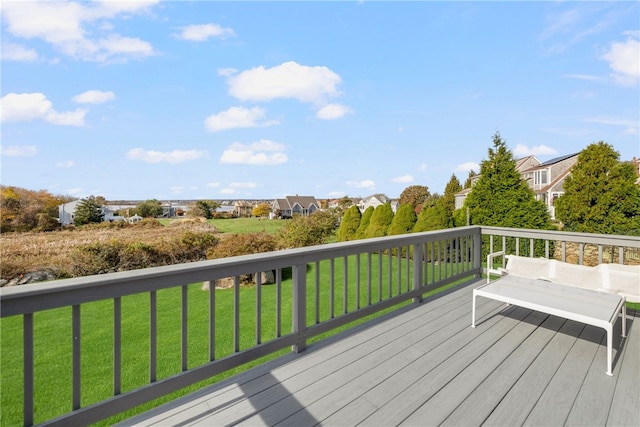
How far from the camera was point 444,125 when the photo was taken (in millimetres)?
10828

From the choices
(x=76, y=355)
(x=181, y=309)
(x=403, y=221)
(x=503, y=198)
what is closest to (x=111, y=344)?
(x=181, y=309)

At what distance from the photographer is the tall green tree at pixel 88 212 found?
56.4 ft

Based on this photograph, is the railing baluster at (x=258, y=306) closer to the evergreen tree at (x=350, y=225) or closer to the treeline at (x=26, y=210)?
the evergreen tree at (x=350, y=225)

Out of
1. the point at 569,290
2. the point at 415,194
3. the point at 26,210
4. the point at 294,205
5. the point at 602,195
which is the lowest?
the point at 569,290

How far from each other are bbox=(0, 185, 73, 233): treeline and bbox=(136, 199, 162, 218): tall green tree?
5412 millimetres

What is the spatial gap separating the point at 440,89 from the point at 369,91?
210 centimetres

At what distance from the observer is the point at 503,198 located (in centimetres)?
1006

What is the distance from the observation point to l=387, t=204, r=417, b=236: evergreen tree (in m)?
11.2

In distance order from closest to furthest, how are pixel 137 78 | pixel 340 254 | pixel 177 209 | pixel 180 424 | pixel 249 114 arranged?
pixel 180 424 → pixel 340 254 → pixel 137 78 → pixel 249 114 → pixel 177 209

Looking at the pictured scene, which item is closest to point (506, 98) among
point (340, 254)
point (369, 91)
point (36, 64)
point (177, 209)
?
point (369, 91)

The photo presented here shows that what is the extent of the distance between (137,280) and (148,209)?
905 inches

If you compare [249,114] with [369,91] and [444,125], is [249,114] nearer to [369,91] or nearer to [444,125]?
[369,91]

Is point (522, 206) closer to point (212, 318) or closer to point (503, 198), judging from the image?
point (503, 198)

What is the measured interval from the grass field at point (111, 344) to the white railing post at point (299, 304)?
54 cm
